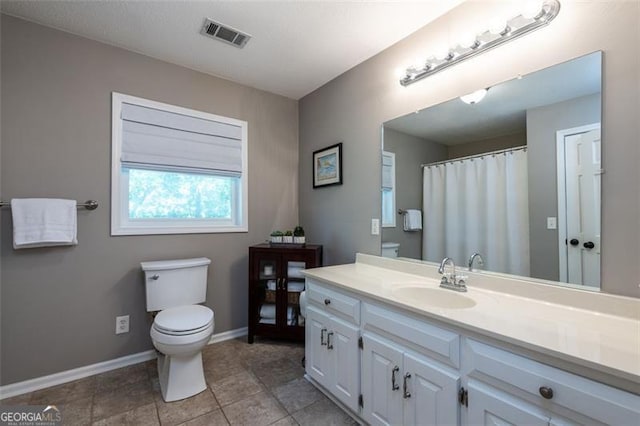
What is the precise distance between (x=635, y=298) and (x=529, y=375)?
606 mm

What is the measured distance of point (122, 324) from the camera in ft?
6.81

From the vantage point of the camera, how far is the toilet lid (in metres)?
1.66

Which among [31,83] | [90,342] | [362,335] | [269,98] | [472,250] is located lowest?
[90,342]

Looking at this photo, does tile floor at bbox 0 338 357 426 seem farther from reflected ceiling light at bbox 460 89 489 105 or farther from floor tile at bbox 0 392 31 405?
reflected ceiling light at bbox 460 89 489 105

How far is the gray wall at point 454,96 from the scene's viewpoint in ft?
3.54

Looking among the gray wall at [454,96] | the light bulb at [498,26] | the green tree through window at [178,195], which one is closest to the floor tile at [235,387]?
the gray wall at [454,96]

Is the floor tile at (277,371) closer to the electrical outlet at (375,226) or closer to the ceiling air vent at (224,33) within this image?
the electrical outlet at (375,226)

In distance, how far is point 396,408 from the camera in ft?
4.10

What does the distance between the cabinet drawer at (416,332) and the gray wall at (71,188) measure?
5.33ft

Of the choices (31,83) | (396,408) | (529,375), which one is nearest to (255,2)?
(31,83)

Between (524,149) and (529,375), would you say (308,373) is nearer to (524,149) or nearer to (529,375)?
(529,375)

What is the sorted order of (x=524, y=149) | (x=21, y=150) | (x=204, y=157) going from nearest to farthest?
(x=524, y=149) → (x=21, y=150) → (x=204, y=157)

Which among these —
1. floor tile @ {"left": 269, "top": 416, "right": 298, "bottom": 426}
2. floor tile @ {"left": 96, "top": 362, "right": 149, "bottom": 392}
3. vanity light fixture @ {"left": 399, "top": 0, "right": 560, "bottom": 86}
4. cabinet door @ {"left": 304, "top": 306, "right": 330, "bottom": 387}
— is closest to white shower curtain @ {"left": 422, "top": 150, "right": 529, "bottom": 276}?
vanity light fixture @ {"left": 399, "top": 0, "right": 560, "bottom": 86}

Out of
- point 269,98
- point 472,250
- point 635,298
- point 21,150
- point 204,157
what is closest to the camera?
point 635,298
